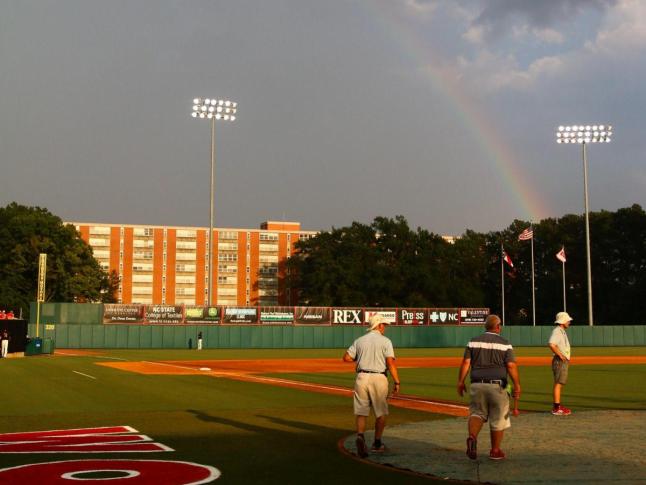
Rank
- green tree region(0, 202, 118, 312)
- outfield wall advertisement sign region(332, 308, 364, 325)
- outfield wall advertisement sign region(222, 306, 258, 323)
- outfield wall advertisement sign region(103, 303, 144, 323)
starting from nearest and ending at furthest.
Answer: outfield wall advertisement sign region(103, 303, 144, 323) → outfield wall advertisement sign region(222, 306, 258, 323) → outfield wall advertisement sign region(332, 308, 364, 325) → green tree region(0, 202, 118, 312)

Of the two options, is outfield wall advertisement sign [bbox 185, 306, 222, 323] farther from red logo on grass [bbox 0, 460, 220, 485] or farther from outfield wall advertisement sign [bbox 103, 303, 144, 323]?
red logo on grass [bbox 0, 460, 220, 485]

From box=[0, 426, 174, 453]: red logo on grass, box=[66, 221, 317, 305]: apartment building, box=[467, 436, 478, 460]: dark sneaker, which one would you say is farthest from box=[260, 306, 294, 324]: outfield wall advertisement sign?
box=[66, 221, 317, 305]: apartment building

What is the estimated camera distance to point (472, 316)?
77625 millimetres

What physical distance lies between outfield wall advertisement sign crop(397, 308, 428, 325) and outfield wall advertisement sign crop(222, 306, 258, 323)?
13.7m

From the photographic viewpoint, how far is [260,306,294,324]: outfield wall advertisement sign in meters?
70.9

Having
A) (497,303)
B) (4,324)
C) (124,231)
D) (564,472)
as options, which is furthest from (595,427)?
(124,231)

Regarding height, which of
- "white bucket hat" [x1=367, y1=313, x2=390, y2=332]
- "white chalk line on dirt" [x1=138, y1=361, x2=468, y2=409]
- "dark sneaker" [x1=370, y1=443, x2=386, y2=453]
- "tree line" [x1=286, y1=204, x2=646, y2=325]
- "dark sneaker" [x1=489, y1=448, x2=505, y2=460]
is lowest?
"white chalk line on dirt" [x1=138, y1=361, x2=468, y2=409]

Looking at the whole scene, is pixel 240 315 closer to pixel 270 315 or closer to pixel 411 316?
pixel 270 315

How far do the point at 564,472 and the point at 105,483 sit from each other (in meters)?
5.37

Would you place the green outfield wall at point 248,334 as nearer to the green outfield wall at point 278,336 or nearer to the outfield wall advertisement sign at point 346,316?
the green outfield wall at point 278,336

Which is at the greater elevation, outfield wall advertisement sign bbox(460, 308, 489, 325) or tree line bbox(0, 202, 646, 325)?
tree line bbox(0, 202, 646, 325)

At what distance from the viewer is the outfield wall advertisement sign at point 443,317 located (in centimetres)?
7612

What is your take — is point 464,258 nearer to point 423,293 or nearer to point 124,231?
point 423,293

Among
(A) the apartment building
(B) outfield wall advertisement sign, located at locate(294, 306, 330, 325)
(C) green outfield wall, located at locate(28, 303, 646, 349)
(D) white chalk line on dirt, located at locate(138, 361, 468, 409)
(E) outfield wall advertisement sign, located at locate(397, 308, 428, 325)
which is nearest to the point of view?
(D) white chalk line on dirt, located at locate(138, 361, 468, 409)
